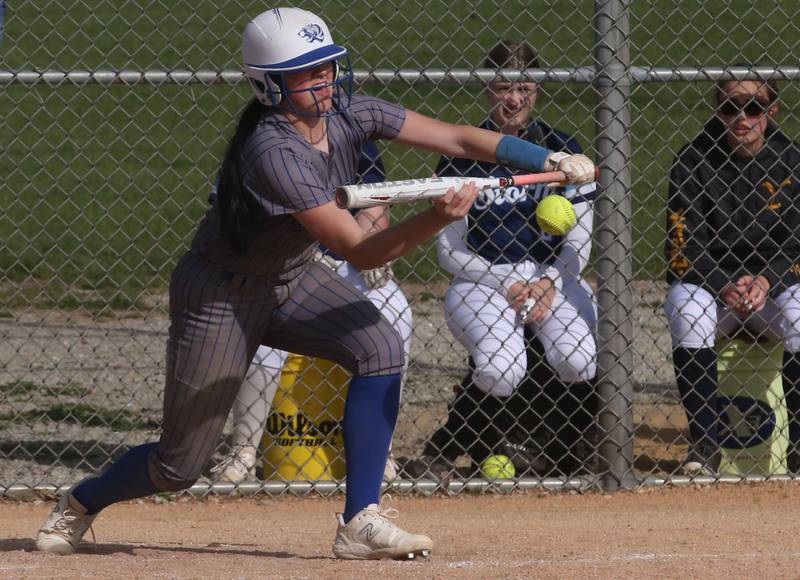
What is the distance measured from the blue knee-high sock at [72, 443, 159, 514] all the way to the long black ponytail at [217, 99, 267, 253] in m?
0.75

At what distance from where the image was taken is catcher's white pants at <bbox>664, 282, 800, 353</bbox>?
16.8 ft

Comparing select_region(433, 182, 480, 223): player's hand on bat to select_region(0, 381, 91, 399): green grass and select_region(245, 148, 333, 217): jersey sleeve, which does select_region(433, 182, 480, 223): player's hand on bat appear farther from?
select_region(0, 381, 91, 399): green grass

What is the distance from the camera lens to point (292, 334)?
3.78m

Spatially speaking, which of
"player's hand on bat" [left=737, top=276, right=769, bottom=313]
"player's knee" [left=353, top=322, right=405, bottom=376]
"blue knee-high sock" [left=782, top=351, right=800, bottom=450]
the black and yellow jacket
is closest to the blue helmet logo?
"player's knee" [left=353, top=322, right=405, bottom=376]

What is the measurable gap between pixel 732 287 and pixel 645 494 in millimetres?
902

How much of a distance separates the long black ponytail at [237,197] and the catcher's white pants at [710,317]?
2216 mm

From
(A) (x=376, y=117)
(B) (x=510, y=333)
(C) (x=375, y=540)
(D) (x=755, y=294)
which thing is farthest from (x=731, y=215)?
(C) (x=375, y=540)

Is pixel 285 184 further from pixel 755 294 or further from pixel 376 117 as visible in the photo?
pixel 755 294

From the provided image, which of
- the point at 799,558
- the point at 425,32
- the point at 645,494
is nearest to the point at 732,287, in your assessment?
the point at 645,494

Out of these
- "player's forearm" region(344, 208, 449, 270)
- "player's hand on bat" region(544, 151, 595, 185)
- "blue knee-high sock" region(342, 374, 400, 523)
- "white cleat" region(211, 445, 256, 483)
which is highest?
"player's hand on bat" region(544, 151, 595, 185)

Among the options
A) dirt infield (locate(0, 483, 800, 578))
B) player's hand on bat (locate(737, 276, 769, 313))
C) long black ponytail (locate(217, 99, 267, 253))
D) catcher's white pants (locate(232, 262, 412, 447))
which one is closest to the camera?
long black ponytail (locate(217, 99, 267, 253))

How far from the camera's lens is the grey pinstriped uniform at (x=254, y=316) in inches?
144

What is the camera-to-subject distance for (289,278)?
147 inches

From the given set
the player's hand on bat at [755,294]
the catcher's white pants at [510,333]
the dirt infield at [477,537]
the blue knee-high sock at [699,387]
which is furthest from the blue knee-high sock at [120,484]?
the player's hand on bat at [755,294]
